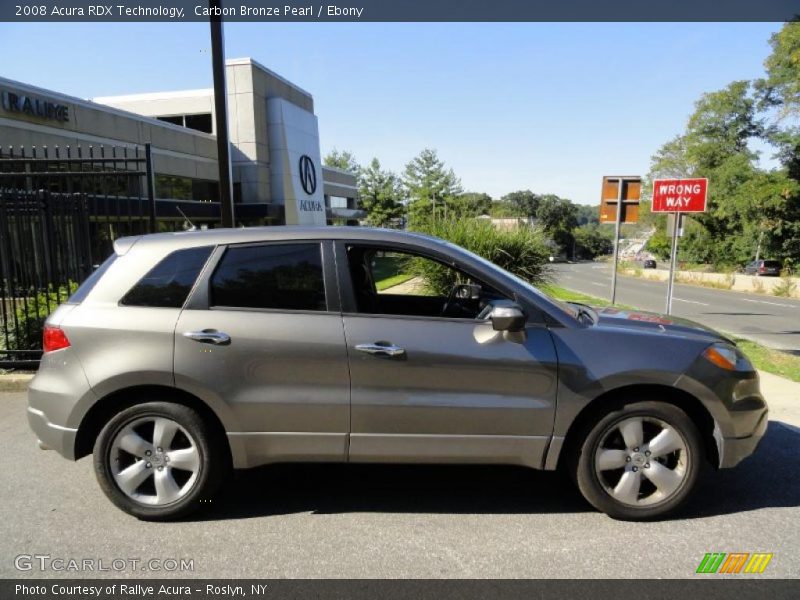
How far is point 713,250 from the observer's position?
54281 mm

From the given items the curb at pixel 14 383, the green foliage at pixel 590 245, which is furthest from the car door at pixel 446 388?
the green foliage at pixel 590 245

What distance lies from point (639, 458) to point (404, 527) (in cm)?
144

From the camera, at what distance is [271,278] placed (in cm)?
331

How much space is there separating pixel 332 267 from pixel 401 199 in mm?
63391

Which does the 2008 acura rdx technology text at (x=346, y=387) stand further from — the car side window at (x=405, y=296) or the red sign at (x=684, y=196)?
the red sign at (x=684, y=196)

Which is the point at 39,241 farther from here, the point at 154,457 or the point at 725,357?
the point at 725,357

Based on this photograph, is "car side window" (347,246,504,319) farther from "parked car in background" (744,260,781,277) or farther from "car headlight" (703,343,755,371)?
"parked car in background" (744,260,781,277)

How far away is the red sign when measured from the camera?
9.53 metres

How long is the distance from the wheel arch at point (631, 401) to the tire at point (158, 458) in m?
2.12

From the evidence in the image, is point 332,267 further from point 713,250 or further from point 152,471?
point 713,250

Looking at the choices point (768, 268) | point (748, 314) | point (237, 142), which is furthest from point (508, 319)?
point (768, 268)

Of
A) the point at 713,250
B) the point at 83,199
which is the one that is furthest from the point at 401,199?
the point at 83,199

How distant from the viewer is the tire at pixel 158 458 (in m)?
3.18

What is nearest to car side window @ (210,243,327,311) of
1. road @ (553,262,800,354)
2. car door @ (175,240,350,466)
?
car door @ (175,240,350,466)
